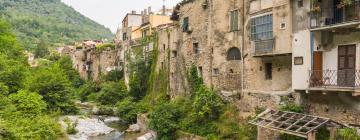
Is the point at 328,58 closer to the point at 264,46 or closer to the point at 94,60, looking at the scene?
the point at 264,46

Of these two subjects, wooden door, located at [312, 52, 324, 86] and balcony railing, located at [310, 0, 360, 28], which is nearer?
balcony railing, located at [310, 0, 360, 28]

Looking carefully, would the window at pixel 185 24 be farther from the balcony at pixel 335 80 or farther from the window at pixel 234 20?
the balcony at pixel 335 80

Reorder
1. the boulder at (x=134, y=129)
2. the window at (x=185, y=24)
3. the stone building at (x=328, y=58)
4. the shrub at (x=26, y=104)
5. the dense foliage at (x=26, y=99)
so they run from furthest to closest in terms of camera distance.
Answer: the boulder at (x=134, y=129) → the window at (x=185, y=24) → the shrub at (x=26, y=104) → the dense foliage at (x=26, y=99) → the stone building at (x=328, y=58)

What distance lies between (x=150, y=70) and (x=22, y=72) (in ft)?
47.5

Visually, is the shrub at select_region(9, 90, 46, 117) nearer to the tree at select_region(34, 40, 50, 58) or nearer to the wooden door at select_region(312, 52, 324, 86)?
the wooden door at select_region(312, 52, 324, 86)

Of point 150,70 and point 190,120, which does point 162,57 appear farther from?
point 190,120

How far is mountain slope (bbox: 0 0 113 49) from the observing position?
118562 mm

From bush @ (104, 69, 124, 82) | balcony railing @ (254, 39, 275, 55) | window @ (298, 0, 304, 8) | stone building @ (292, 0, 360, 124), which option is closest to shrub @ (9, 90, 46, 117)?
balcony railing @ (254, 39, 275, 55)

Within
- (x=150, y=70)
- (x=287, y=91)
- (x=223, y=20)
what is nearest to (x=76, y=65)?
(x=150, y=70)

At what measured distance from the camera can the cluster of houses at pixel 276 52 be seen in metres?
18.9

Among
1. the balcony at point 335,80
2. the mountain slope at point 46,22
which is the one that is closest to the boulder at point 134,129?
the balcony at point 335,80

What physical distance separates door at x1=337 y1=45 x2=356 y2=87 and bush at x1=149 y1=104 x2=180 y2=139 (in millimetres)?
13117

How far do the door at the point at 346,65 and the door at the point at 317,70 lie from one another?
92cm

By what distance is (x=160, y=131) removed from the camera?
1149 inches
